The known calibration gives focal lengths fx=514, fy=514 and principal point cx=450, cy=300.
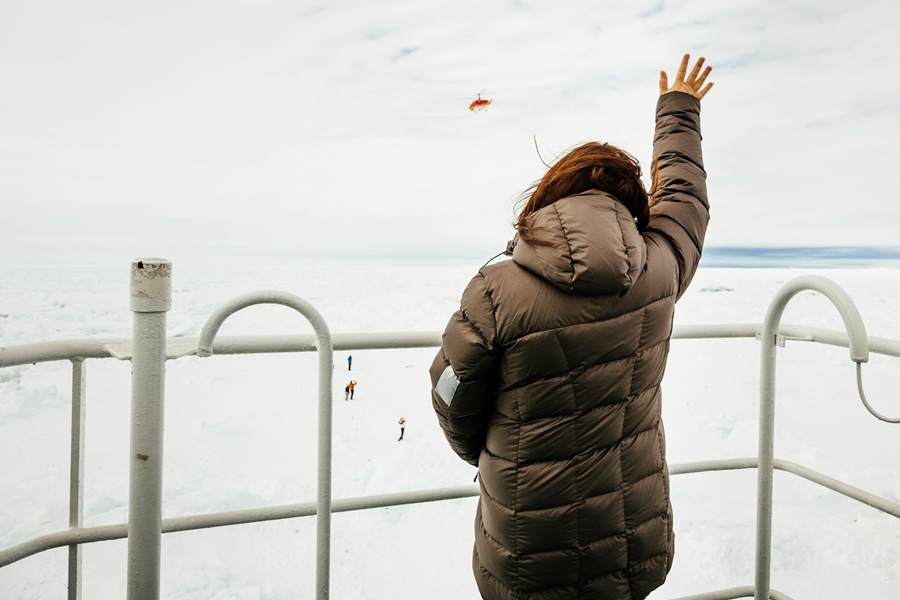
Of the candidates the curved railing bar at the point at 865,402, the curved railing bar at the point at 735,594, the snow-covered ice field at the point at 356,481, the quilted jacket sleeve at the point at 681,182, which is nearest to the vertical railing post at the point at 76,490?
the snow-covered ice field at the point at 356,481

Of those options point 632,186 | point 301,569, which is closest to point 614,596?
point 632,186

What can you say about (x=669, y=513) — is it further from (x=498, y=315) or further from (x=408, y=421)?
(x=408, y=421)

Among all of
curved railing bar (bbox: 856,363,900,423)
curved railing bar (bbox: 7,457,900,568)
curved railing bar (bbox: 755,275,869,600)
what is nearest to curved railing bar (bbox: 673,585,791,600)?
curved railing bar (bbox: 755,275,869,600)

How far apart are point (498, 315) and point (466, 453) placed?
330mm

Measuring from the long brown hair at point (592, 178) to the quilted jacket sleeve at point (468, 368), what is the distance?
0.58 ft

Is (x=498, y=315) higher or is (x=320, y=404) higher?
(x=498, y=315)

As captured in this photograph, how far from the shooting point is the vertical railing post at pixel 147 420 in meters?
0.83

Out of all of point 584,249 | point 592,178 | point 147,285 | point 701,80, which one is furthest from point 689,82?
point 147,285

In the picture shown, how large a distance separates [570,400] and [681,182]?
600 mm

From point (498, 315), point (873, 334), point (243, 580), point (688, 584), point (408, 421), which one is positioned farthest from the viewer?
point (408, 421)

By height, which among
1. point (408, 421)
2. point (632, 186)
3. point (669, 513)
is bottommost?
point (408, 421)

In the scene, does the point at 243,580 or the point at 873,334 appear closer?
the point at 873,334

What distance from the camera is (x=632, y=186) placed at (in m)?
0.94

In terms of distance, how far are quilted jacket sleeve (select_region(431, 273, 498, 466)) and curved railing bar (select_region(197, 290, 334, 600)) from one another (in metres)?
0.24
